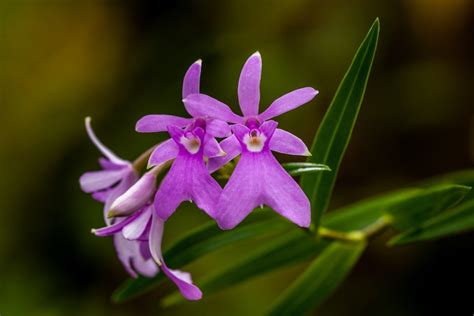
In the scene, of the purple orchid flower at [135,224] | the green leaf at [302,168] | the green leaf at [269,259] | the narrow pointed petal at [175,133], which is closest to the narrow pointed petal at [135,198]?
the purple orchid flower at [135,224]

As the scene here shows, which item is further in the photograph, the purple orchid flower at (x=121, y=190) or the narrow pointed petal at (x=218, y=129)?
the purple orchid flower at (x=121, y=190)

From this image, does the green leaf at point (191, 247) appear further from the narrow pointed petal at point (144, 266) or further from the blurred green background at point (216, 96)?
the blurred green background at point (216, 96)

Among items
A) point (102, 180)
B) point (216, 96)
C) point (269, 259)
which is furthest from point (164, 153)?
point (216, 96)

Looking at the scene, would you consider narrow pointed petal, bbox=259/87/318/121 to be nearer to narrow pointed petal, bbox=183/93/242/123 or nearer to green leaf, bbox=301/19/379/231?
narrow pointed petal, bbox=183/93/242/123

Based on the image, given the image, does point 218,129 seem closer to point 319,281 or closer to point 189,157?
point 189,157

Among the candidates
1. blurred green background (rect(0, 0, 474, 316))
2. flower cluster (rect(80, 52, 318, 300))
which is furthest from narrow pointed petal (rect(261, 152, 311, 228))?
blurred green background (rect(0, 0, 474, 316))

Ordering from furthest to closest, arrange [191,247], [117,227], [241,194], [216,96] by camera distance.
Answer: [216,96], [191,247], [117,227], [241,194]
